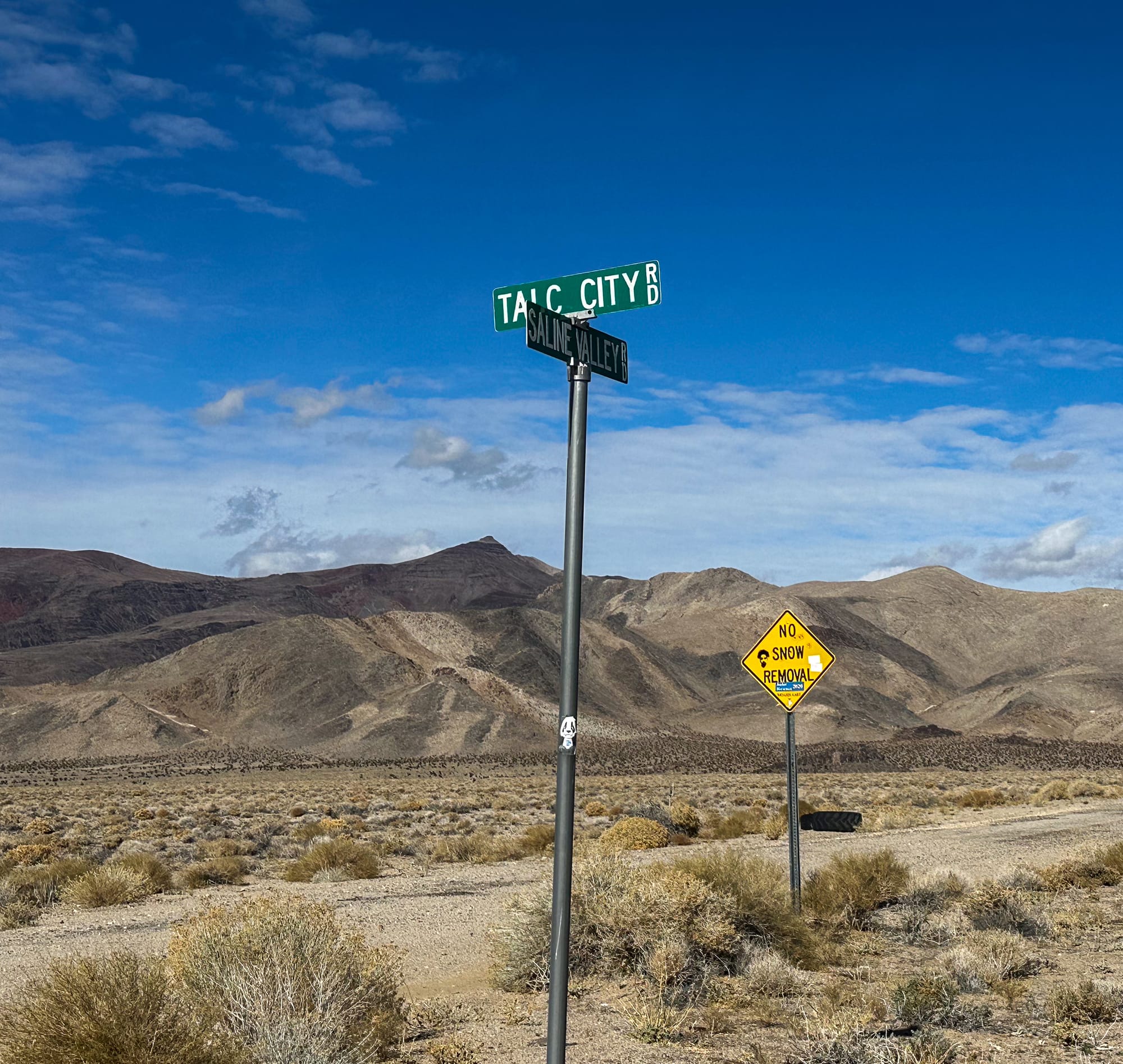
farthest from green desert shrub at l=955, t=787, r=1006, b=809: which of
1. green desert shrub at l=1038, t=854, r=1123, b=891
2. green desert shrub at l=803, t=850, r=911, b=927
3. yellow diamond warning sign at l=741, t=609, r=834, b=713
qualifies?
yellow diamond warning sign at l=741, t=609, r=834, b=713

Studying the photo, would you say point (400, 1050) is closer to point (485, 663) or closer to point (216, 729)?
point (216, 729)

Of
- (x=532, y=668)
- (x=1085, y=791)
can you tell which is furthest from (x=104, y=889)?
(x=532, y=668)

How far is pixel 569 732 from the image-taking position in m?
4.80

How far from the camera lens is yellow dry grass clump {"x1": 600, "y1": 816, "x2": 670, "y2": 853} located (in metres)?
22.2

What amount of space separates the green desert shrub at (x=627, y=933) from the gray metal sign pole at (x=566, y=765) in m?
4.49

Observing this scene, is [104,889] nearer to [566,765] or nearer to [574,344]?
[566,765]

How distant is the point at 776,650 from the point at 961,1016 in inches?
181

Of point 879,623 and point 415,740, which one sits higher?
point 879,623

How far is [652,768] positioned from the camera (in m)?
67.7

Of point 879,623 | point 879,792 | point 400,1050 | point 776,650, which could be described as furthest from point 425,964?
point 879,623

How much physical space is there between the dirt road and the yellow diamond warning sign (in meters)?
3.69

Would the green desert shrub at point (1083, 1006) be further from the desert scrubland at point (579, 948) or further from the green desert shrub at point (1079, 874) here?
the green desert shrub at point (1079, 874)

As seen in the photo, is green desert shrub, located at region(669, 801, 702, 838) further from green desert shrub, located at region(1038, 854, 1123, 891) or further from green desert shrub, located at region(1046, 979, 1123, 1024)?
green desert shrub, located at region(1046, 979, 1123, 1024)

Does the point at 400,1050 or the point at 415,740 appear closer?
the point at 400,1050
